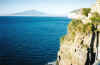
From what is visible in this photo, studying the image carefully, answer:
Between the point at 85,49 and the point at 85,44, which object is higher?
the point at 85,44

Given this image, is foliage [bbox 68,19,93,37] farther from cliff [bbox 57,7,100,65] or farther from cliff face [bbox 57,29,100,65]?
cliff face [bbox 57,29,100,65]

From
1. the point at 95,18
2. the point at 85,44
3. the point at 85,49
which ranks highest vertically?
the point at 95,18

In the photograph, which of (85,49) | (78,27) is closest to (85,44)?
(85,49)

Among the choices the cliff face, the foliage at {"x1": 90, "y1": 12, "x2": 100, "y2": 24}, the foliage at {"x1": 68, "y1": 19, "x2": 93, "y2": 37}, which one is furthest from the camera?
the foliage at {"x1": 90, "y1": 12, "x2": 100, "y2": 24}

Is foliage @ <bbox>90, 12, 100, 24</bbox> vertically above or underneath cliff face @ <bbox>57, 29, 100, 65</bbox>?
above

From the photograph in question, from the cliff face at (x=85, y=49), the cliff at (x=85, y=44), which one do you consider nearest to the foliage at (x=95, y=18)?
the cliff at (x=85, y=44)

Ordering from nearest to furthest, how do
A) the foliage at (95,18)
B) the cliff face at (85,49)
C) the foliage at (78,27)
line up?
the cliff face at (85,49) → the foliage at (78,27) → the foliage at (95,18)

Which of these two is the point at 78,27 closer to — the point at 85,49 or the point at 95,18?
the point at 95,18

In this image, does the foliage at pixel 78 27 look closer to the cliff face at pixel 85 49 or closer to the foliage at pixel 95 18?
the cliff face at pixel 85 49

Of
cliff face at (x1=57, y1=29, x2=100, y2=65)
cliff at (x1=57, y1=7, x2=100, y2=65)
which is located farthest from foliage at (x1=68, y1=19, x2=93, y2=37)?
cliff face at (x1=57, y1=29, x2=100, y2=65)

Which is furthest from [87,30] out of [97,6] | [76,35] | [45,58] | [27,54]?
[27,54]

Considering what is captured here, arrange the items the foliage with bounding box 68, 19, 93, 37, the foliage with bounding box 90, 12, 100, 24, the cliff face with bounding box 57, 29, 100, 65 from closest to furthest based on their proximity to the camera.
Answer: the cliff face with bounding box 57, 29, 100, 65 → the foliage with bounding box 68, 19, 93, 37 → the foliage with bounding box 90, 12, 100, 24

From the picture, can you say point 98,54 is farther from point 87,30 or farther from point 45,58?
point 45,58

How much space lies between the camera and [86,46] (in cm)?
2456
